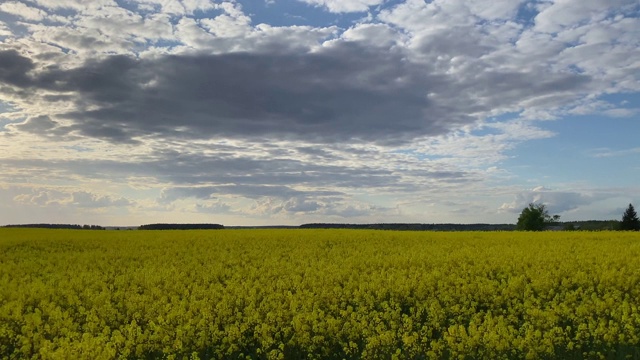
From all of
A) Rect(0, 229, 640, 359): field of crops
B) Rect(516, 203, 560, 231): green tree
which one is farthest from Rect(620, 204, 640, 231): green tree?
Rect(0, 229, 640, 359): field of crops

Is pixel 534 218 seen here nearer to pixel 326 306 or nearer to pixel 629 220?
pixel 629 220

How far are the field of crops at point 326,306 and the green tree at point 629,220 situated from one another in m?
60.7

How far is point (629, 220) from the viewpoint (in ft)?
260

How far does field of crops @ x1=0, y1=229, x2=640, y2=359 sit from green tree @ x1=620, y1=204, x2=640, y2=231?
199 ft

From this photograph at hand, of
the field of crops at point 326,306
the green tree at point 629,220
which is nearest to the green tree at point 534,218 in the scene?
the green tree at point 629,220

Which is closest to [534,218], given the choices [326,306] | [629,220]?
[629,220]

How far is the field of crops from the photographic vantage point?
1071 cm

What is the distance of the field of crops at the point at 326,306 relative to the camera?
10.7 metres

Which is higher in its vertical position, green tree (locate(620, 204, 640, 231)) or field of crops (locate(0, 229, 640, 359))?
green tree (locate(620, 204, 640, 231))

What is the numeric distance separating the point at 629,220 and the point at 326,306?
256 feet

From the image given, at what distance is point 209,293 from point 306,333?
444 cm

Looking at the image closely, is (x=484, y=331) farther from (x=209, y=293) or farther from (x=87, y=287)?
(x=87, y=287)

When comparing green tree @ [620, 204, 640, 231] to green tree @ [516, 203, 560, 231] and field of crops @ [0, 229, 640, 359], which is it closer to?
green tree @ [516, 203, 560, 231]

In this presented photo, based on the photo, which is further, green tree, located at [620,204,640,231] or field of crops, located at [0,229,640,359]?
green tree, located at [620,204,640,231]
